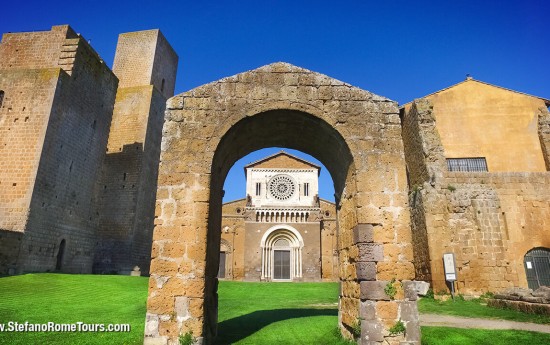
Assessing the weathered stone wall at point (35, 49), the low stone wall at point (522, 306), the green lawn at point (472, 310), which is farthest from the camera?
the weathered stone wall at point (35, 49)

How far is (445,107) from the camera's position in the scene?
61.8ft

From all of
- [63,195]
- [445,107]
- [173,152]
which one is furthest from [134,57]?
[173,152]

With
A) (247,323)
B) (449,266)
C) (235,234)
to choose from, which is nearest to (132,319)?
(247,323)

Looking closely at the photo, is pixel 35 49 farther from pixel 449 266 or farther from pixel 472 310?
pixel 472 310

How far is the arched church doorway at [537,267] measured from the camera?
1464cm

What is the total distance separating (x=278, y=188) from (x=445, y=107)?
1947cm

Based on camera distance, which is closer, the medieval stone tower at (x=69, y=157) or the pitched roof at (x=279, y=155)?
the medieval stone tower at (x=69, y=157)

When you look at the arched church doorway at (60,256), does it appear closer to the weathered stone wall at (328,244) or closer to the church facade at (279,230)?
the church facade at (279,230)

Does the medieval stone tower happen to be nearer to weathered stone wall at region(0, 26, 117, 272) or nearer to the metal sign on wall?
weathered stone wall at region(0, 26, 117, 272)

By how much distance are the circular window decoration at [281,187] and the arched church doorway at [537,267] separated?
73.1 feet

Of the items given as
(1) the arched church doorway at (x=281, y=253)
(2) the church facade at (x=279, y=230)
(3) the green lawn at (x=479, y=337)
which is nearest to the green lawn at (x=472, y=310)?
(3) the green lawn at (x=479, y=337)

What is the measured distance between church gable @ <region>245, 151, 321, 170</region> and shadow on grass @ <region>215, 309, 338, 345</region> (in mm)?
26688

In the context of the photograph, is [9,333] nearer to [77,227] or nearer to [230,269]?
[77,227]

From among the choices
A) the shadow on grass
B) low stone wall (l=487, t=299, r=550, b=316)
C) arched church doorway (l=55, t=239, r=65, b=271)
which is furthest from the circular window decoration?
the shadow on grass
